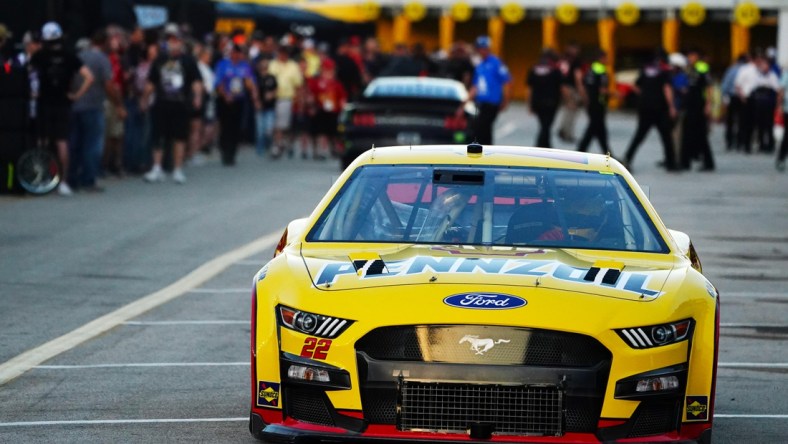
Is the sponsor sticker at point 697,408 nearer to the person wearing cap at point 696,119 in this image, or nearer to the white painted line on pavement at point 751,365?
the white painted line on pavement at point 751,365

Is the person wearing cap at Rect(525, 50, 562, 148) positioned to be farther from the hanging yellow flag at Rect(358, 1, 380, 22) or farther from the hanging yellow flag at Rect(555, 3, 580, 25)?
the hanging yellow flag at Rect(358, 1, 380, 22)

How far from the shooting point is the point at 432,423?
6.28 metres

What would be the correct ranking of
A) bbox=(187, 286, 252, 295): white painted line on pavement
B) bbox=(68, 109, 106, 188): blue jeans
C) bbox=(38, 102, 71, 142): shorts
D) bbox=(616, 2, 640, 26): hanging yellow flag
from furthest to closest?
bbox=(616, 2, 640, 26): hanging yellow flag < bbox=(68, 109, 106, 188): blue jeans < bbox=(38, 102, 71, 142): shorts < bbox=(187, 286, 252, 295): white painted line on pavement

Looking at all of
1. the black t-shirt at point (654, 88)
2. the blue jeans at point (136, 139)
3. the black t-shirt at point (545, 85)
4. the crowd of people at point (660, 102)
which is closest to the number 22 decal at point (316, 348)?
the blue jeans at point (136, 139)

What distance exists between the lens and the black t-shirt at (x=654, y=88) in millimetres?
27094

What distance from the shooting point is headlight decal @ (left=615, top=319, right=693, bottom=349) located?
20.7ft

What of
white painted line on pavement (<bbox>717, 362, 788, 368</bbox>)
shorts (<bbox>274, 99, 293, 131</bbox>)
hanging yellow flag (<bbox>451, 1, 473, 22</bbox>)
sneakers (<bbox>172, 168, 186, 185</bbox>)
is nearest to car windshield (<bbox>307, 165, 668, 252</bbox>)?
white painted line on pavement (<bbox>717, 362, 788, 368</bbox>)

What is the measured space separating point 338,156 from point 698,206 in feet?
33.9

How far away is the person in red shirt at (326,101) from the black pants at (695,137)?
596 cm

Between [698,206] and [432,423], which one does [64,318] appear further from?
[698,206]

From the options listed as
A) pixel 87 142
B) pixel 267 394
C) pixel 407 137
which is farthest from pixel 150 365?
pixel 407 137

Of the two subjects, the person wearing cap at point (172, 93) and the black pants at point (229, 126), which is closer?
the person wearing cap at point (172, 93)

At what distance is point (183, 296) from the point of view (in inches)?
481

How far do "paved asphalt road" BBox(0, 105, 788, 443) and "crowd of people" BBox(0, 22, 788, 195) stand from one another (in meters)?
0.78
